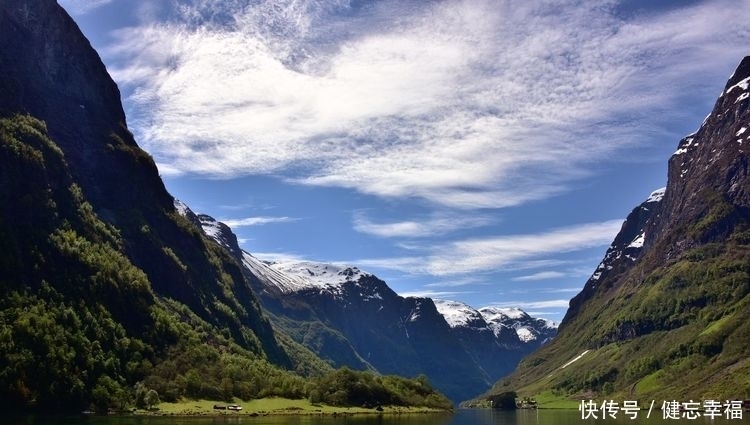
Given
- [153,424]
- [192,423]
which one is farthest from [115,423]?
[192,423]

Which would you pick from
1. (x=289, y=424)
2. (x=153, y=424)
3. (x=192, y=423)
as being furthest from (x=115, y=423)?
(x=289, y=424)

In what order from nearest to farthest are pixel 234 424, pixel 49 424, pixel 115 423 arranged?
pixel 49 424 < pixel 115 423 < pixel 234 424

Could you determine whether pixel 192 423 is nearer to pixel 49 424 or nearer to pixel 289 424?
pixel 289 424

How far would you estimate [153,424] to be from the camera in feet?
547

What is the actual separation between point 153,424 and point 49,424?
78.2 feet

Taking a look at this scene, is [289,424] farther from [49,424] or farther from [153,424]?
[49,424]

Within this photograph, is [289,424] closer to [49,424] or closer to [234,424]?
[234,424]

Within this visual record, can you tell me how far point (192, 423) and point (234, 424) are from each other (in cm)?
1127

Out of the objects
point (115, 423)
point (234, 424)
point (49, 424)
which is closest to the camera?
point (49, 424)

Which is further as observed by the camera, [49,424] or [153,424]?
[153,424]

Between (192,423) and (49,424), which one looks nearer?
(49,424)

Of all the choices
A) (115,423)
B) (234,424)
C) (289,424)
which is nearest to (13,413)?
(115,423)

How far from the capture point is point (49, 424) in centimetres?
15088

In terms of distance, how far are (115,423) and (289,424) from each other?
4756 cm
